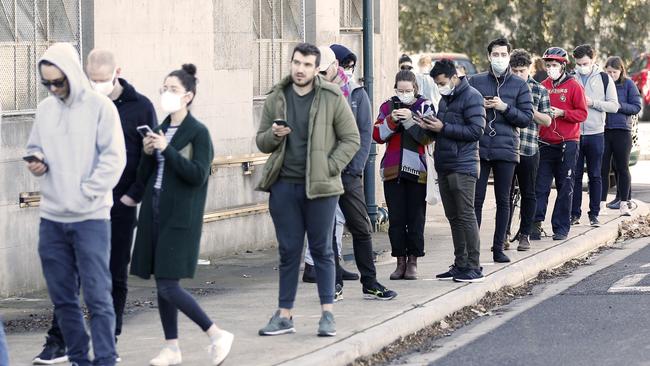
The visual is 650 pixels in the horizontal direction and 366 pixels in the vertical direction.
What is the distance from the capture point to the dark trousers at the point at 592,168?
1559 cm

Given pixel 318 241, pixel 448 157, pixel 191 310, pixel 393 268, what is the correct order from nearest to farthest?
pixel 191 310 < pixel 318 241 < pixel 448 157 < pixel 393 268

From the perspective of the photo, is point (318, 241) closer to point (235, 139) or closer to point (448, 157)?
point (448, 157)

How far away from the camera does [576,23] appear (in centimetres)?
3350

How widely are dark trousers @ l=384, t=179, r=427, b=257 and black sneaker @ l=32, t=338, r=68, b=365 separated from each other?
3738mm

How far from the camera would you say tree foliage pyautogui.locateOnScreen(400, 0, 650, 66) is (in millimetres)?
33781

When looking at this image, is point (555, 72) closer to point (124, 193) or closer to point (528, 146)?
point (528, 146)

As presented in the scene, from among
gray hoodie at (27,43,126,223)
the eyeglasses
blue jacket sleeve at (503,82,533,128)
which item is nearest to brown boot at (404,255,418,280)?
blue jacket sleeve at (503,82,533,128)

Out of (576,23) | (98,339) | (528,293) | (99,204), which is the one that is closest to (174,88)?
(99,204)

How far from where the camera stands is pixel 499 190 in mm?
12547

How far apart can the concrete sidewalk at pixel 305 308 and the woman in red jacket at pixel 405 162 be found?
39 cm

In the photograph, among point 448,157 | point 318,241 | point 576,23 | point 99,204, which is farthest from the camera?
point 576,23

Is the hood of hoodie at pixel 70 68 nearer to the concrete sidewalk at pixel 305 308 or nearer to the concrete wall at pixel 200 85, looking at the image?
the concrete sidewalk at pixel 305 308

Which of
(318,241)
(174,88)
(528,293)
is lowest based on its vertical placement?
(528,293)

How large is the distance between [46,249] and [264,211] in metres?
6.84
